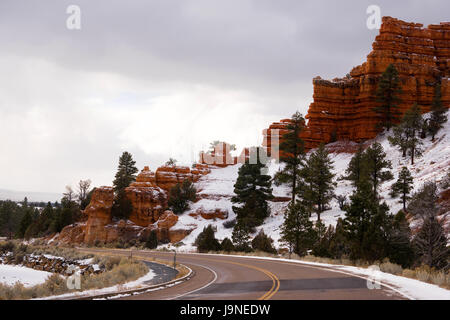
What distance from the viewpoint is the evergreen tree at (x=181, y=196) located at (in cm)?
6866

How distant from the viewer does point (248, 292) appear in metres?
14.1

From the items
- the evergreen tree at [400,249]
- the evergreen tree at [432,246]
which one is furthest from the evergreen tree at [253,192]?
the evergreen tree at [432,246]

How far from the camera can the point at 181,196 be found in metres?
69.6

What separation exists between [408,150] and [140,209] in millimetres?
45477

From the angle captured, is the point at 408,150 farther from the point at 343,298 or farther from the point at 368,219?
the point at 343,298

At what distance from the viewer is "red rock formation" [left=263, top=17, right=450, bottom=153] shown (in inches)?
3204

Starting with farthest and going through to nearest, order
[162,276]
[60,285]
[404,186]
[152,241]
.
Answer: [152,241]
[404,186]
[162,276]
[60,285]

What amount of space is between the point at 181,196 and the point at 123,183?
14973mm

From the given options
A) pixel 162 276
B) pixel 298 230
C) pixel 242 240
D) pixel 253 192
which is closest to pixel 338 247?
pixel 298 230

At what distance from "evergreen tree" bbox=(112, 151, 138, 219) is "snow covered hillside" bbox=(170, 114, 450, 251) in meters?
9.46

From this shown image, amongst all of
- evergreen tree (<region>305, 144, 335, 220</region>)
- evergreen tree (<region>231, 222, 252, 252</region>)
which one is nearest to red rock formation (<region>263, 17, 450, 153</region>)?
evergreen tree (<region>305, 144, 335, 220</region>)

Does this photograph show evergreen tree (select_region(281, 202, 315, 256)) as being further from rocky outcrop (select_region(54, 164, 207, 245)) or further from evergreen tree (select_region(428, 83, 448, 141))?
evergreen tree (select_region(428, 83, 448, 141))

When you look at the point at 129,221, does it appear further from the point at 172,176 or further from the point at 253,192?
the point at 253,192

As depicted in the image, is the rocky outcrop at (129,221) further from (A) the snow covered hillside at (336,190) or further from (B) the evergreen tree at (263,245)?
(B) the evergreen tree at (263,245)
